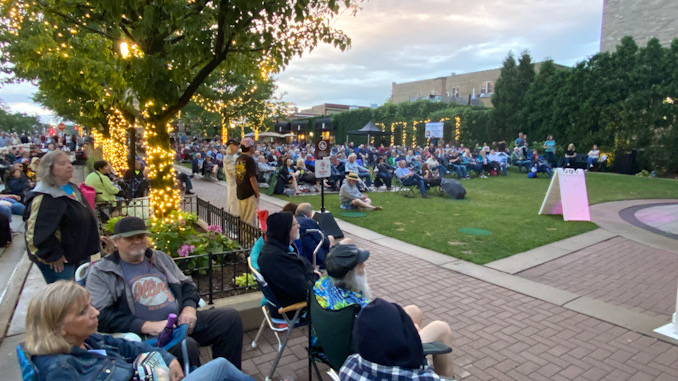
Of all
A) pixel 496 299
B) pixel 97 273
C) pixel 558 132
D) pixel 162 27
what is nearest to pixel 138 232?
pixel 97 273

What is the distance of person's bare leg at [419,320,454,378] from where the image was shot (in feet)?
9.17

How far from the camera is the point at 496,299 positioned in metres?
4.96

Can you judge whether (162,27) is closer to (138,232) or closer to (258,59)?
(258,59)

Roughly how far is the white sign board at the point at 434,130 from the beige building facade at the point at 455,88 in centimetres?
1818

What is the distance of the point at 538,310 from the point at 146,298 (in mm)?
4260

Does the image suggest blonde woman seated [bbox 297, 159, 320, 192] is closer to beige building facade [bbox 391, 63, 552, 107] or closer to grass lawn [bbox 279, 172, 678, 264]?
grass lawn [bbox 279, 172, 678, 264]

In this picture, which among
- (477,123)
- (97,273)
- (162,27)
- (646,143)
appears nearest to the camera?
(97,273)

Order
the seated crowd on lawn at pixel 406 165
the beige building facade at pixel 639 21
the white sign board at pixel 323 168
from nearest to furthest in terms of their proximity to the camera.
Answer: the white sign board at pixel 323 168 < the seated crowd on lawn at pixel 406 165 < the beige building facade at pixel 639 21

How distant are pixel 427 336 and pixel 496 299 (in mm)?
2463

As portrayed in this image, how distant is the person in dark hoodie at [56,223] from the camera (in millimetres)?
3340

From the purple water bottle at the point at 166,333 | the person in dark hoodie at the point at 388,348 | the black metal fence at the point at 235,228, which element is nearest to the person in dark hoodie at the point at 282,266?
the purple water bottle at the point at 166,333

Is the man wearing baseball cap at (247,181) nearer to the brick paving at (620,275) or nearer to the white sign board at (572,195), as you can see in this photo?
the brick paving at (620,275)

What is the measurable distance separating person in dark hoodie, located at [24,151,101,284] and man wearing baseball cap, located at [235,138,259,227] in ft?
11.5

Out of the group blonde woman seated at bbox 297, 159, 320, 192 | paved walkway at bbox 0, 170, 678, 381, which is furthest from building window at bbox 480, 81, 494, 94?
paved walkway at bbox 0, 170, 678, 381
